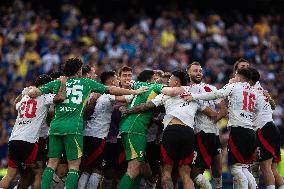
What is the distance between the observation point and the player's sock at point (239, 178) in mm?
12969

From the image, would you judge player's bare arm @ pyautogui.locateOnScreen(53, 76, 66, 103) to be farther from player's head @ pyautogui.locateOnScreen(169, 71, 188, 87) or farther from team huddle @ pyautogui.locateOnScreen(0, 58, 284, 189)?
player's head @ pyautogui.locateOnScreen(169, 71, 188, 87)

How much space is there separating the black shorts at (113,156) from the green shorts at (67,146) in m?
1.35

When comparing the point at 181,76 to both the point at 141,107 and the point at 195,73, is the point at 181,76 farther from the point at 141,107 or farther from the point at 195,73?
the point at 141,107

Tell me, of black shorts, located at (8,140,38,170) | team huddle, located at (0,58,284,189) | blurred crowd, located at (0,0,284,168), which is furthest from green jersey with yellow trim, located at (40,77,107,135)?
blurred crowd, located at (0,0,284,168)

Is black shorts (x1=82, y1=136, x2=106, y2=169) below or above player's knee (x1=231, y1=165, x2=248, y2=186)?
above

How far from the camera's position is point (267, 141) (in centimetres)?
1373

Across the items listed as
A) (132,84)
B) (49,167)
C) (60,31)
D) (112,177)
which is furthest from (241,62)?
(60,31)

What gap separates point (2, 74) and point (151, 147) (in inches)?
393

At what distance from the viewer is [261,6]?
30.0 metres

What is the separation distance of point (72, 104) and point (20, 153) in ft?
5.13

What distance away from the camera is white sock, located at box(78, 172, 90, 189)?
13.5 meters

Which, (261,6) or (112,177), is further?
(261,6)

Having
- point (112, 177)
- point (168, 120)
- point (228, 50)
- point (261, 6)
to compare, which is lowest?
point (112, 177)

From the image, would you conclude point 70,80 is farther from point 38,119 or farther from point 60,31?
point 60,31
